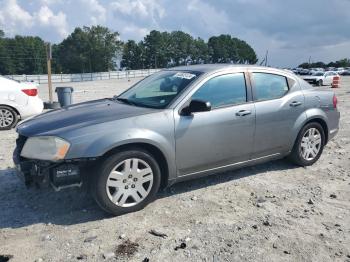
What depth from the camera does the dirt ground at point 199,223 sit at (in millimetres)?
3482

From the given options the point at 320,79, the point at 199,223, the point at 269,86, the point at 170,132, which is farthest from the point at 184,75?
the point at 320,79

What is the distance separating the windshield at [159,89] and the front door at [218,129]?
0.23 meters

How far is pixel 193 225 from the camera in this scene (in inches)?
158

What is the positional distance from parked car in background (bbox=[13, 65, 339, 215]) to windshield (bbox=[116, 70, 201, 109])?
2 cm

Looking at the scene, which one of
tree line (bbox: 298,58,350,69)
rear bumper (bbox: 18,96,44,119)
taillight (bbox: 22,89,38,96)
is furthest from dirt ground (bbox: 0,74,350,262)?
tree line (bbox: 298,58,350,69)

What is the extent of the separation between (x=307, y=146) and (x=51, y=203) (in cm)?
382

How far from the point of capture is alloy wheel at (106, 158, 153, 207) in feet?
13.5

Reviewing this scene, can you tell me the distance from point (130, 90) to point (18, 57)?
101 meters

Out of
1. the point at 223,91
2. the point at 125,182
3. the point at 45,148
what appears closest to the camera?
the point at 45,148

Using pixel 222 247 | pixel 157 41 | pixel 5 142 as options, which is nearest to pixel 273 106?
pixel 222 247

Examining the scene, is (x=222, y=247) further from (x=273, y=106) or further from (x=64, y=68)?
(x=64, y=68)

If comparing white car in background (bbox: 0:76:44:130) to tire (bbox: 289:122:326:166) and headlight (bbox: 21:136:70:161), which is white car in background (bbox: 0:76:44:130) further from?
tire (bbox: 289:122:326:166)

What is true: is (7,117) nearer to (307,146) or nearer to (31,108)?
(31,108)

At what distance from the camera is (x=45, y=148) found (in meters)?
4.00
